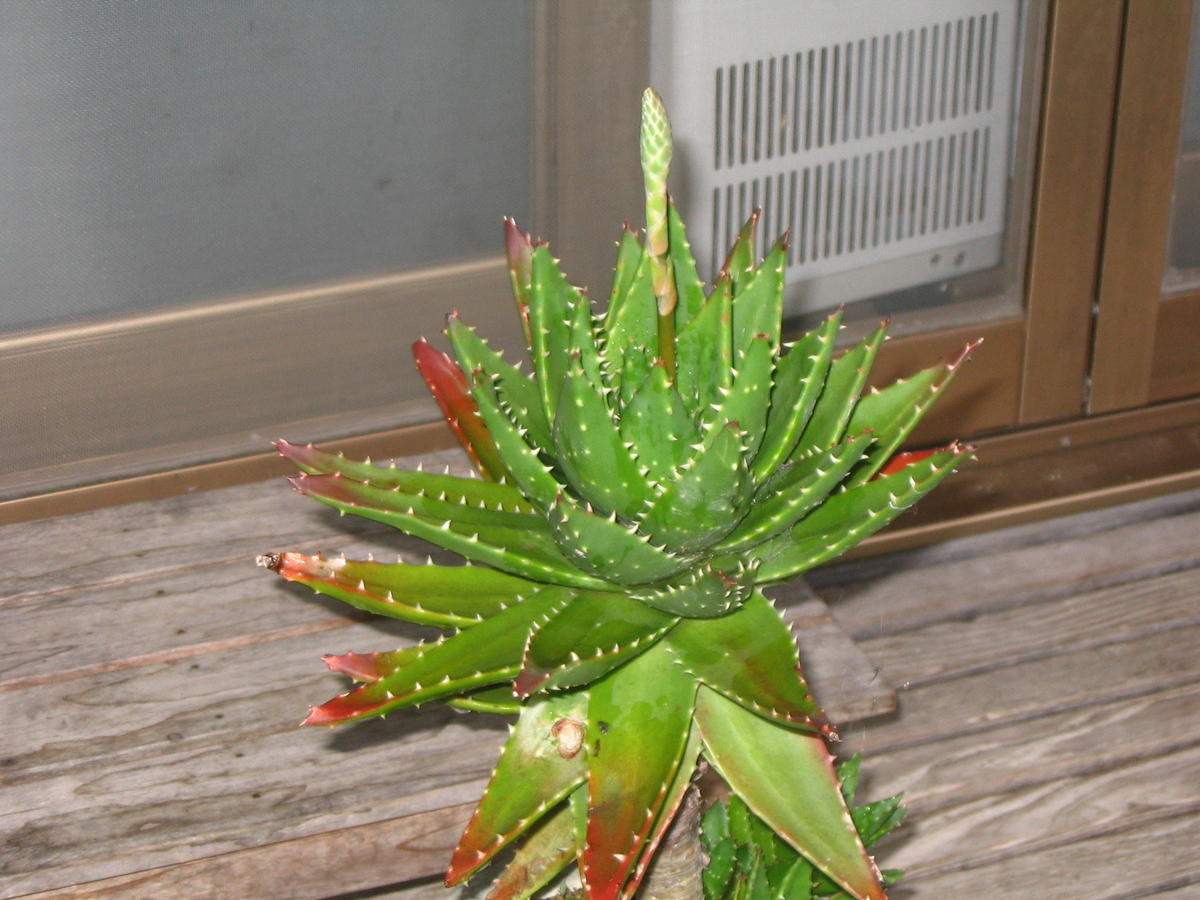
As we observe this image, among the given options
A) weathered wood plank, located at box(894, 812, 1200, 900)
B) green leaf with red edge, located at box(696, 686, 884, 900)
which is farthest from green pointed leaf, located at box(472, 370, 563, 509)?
weathered wood plank, located at box(894, 812, 1200, 900)

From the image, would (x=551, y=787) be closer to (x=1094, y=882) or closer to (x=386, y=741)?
(x=386, y=741)

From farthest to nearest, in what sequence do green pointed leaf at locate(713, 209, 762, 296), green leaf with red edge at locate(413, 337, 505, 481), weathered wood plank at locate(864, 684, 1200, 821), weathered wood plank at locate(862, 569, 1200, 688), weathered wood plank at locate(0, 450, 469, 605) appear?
1. weathered wood plank at locate(862, 569, 1200, 688)
2. weathered wood plank at locate(864, 684, 1200, 821)
3. weathered wood plank at locate(0, 450, 469, 605)
4. green leaf with red edge at locate(413, 337, 505, 481)
5. green pointed leaf at locate(713, 209, 762, 296)

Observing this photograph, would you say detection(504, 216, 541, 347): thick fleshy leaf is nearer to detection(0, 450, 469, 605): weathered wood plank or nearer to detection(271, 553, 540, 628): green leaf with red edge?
detection(271, 553, 540, 628): green leaf with red edge

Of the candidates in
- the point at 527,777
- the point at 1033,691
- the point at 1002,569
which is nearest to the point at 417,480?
the point at 527,777

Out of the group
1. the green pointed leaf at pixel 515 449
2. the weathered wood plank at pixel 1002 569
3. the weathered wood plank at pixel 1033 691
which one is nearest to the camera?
the green pointed leaf at pixel 515 449

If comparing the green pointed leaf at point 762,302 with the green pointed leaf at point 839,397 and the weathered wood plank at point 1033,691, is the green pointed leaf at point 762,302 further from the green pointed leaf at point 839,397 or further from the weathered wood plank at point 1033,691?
the weathered wood plank at point 1033,691

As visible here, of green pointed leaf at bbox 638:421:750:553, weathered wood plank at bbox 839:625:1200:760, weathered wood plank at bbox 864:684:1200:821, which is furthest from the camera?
weathered wood plank at bbox 839:625:1200:760

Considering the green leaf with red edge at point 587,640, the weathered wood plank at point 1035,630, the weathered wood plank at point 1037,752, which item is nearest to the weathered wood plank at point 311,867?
the green leaf with red edge at point 587,640
